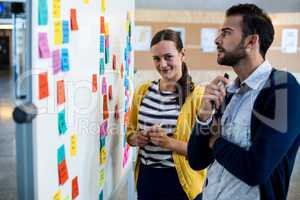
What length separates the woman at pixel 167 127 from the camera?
2.02 metres

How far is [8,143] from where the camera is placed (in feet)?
18.8

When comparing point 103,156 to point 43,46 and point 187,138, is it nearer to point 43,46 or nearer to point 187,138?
point 187,138

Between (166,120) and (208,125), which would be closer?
(208,125)

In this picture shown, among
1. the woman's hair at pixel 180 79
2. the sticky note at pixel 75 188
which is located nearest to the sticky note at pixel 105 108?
the woman's hair at pixel 180 79

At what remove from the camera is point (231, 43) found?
1.43 metres

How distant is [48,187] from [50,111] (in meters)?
0.28

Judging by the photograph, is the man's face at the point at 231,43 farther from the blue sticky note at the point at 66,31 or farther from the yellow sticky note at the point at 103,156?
the yellow sticky note at the point at 103,156

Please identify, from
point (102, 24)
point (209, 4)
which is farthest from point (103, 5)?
point (209, 4)

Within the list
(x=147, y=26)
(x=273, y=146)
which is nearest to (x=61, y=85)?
(x=273, y=146)

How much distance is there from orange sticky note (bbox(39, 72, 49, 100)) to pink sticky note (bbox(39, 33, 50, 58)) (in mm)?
66

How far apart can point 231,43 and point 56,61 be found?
66 cm

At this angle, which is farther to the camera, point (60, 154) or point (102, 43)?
point (102, 43)

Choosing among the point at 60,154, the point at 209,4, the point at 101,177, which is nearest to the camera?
the point at 60,154

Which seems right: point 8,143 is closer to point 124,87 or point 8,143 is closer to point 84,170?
point 124,87
